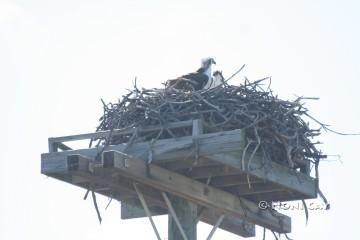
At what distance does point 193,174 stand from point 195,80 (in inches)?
80.0

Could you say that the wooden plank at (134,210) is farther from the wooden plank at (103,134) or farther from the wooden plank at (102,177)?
the wooden plank at (103,134)

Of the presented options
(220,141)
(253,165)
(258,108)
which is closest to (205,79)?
(258,108)

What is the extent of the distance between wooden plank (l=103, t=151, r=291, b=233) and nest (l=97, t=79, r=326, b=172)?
0.43 meters

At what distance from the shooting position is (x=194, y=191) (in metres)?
9.35

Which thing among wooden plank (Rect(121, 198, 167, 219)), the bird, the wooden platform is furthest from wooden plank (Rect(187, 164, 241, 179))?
the bird

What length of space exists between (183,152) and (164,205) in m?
1.20

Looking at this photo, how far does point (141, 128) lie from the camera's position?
30.7 ft

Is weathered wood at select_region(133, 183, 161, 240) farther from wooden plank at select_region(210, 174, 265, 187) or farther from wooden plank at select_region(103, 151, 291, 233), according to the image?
wooden plank at select_region(210, 174, 265, 187)

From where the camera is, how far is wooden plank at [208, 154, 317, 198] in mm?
8875

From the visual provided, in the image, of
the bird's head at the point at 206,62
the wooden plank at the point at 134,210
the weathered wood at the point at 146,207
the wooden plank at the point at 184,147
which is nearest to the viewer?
the wooden plank at the point at 184,147

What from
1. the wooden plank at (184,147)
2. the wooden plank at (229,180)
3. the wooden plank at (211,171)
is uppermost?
the wooden plank at (184,147)

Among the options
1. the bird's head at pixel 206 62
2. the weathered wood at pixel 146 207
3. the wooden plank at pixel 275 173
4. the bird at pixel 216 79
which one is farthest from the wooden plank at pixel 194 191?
the bird's head at pixel 206 62

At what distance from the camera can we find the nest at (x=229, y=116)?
937cm
